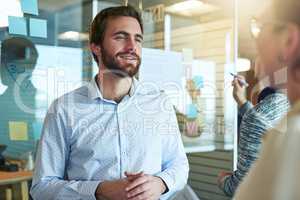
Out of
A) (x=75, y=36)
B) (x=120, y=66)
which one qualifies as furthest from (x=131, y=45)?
(x=75, y=36)

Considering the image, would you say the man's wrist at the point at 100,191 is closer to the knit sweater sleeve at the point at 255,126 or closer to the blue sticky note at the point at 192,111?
the knit sweater sleeve at the point at 255,126

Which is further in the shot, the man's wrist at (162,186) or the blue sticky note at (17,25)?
the blue sticky note at (17,25)

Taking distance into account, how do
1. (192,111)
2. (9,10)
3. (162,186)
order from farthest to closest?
(192,111) → (9,10) → (162,186)

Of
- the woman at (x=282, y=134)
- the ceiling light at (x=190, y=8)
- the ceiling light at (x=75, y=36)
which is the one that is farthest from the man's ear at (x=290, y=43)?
the ceiling light at (x=190, y=8)

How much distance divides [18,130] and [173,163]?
1450mm

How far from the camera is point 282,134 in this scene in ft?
1.66

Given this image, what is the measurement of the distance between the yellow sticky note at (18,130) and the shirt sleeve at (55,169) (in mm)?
1151

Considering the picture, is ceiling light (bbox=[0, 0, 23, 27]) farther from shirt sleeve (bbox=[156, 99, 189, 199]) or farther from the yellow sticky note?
shirt sleeve (bbox=[156, 99, 189, 199])

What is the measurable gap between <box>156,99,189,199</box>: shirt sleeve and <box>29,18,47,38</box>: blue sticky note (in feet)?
4.65

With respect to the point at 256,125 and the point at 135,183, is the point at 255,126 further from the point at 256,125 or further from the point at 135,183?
the point at 135,183

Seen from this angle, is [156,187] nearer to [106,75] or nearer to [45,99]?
[106,75]

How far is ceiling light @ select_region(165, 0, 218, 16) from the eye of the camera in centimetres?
374

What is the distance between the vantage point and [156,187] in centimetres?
152

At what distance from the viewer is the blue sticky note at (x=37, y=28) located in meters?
2.66
